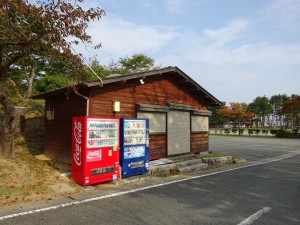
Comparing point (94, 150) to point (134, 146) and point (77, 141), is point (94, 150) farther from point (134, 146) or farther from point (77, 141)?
point (134, 146)

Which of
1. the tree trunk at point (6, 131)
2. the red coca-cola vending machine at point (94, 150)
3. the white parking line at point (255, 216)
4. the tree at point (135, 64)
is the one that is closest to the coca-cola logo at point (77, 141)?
the red coca-cola vending machine at point (94, 150)

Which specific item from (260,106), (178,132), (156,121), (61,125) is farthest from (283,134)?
(260,106)

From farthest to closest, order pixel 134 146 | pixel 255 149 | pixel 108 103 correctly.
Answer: pixel 255 149, pixel 108 103, pixel 134 146

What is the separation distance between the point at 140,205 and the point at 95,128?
2.72m

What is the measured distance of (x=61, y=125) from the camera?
10.9m

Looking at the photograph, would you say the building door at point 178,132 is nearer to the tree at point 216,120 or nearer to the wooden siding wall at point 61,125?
the wooden siding wall at point 61,125

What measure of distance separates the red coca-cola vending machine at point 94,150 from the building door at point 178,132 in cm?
457

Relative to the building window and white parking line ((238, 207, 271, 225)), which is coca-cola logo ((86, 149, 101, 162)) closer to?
the building window

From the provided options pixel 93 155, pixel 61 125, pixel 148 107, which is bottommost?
pixel 93 155

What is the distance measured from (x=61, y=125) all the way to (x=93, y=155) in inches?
155

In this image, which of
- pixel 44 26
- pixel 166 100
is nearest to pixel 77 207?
pixel 44 26

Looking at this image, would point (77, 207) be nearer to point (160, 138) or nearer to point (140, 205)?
point (140, 205)

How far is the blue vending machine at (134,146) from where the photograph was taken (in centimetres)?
865

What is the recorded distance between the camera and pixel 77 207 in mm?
5809
